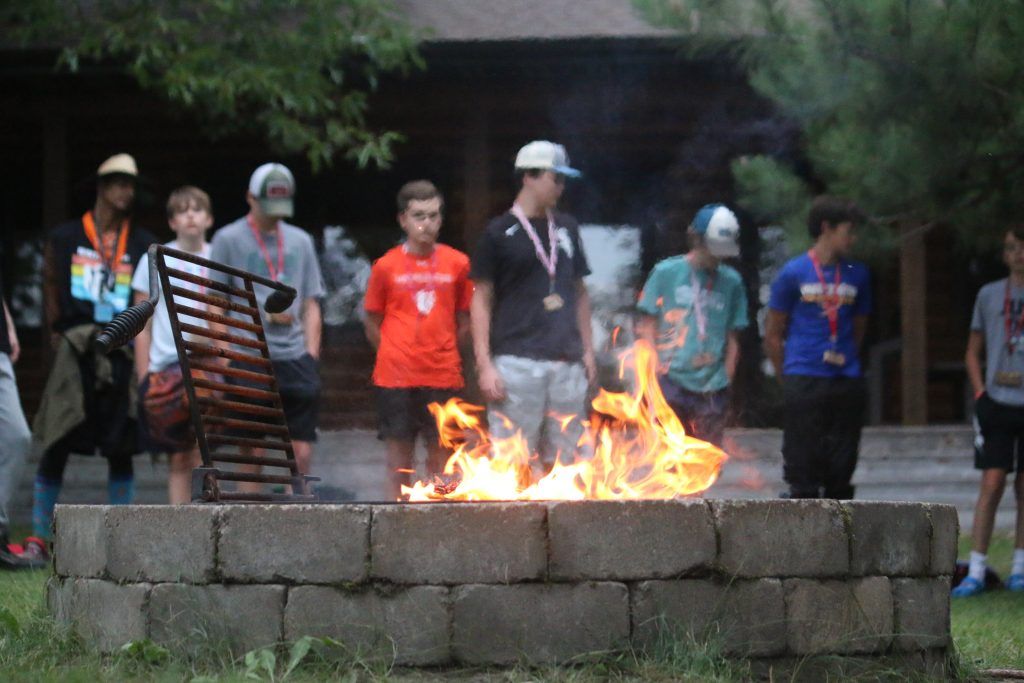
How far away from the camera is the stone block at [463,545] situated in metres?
3.92

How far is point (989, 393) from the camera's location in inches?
278

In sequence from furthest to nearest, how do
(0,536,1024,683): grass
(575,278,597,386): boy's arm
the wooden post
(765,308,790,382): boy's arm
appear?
1. the wooden post
2. (765,308,790,382): boy's arm
3. (575,278,597,386): boy's arm
4. (0,536,1024,683): grass

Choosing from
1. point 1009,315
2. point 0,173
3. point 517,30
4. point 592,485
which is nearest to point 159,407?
point 592,485

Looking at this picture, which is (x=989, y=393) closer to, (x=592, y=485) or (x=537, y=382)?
(x=537, y=382)

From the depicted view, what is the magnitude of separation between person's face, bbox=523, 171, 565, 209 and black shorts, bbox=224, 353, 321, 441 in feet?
4.47

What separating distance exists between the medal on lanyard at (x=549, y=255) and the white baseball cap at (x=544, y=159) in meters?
0.22

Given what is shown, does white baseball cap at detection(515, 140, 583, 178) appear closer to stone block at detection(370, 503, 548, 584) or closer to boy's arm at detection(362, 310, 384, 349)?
boy's arm at detection(362, 310, 384, 349)

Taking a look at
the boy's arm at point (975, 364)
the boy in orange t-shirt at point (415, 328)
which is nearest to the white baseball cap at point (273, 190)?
the boy in orange t-shirt at point (415, 328)

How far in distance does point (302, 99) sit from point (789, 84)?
4.16 meters

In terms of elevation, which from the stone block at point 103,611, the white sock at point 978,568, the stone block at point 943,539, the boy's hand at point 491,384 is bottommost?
the white sock at point 978,568

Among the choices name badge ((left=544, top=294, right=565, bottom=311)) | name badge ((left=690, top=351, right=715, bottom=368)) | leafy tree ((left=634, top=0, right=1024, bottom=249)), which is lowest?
name badge ((left=690, top=351, right=715, bottom=368))

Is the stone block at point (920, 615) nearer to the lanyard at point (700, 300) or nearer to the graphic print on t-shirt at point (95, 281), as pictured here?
the lanyard at point (700, 300)

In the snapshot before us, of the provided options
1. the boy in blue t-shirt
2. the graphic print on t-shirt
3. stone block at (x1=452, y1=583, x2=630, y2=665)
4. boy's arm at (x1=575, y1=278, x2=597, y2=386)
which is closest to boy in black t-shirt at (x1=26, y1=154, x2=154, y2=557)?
the graphic print on t-shirt

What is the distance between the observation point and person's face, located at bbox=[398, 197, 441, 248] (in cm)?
686
